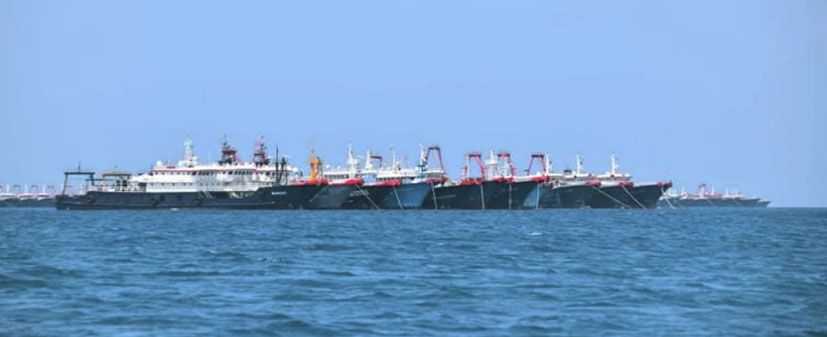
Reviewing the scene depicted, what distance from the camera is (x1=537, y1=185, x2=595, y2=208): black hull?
161 meters

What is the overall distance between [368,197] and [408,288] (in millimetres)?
103066

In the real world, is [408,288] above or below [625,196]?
below

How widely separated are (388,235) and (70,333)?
4480 centimetres

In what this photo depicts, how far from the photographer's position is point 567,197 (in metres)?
165

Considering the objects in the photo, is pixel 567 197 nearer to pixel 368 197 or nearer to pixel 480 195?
pixel 480 195

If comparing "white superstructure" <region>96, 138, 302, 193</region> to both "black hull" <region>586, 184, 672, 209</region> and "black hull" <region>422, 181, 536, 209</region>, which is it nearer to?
"black hull" <region>422, 181, 536, 209</region>

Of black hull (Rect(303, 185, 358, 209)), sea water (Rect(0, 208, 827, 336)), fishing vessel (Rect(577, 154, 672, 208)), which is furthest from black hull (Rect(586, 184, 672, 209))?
sea water (Rect(0, 208, 827, 336))

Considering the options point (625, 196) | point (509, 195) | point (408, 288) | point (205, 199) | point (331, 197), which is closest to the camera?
point (408, 288)

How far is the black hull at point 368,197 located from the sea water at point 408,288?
7596 cm

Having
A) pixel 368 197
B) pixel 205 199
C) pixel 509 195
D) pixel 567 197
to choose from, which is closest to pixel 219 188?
pixel 205 199

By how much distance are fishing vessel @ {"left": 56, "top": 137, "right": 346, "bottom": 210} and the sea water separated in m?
68.0

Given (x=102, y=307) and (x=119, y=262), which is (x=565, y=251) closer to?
(x=119, y=262)

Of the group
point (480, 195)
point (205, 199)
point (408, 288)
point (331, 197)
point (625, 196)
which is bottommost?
point (408, 288)

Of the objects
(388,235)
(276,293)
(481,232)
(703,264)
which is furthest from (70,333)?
(481,232)
